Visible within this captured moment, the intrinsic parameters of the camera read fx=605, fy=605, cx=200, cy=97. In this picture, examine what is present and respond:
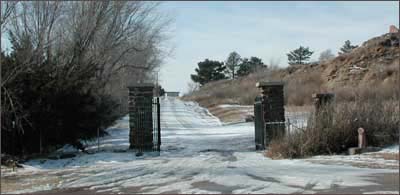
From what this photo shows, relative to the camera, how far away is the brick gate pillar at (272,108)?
18562mm

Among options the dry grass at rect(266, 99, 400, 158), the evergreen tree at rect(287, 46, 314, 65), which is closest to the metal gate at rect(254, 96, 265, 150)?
the dry grass at rect(266, 99, 400, 158)

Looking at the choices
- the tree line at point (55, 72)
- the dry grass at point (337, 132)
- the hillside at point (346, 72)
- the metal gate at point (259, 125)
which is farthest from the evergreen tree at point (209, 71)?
the dry grass at point (337, 132)

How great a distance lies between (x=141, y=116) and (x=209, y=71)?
76244 mm

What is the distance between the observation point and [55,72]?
18891mm

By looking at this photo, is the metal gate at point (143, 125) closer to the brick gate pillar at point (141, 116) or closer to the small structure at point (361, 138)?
the brick gate pillar at point (141, 116)

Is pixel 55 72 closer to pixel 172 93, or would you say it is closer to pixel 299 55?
pixel 299 55

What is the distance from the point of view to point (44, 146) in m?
18.1

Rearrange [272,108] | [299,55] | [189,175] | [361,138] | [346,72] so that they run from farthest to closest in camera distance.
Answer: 1. [299,55]
2. [346,72]
3. [272,108]
4. [361,138]
5. [189,175]

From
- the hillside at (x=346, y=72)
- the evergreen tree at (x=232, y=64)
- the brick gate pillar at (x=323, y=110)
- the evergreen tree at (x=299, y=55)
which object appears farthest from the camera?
the evergreen tree at (x=232, y=64)

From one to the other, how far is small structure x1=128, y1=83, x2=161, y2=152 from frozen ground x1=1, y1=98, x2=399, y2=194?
1.79ft

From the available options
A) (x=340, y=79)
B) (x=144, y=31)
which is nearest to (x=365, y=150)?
(x=144, y=31)

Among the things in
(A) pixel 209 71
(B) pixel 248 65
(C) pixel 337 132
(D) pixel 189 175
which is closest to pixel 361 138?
(C) pixel 337 132

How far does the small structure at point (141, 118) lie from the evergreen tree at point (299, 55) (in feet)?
200

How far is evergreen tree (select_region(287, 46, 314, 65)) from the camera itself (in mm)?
78562
